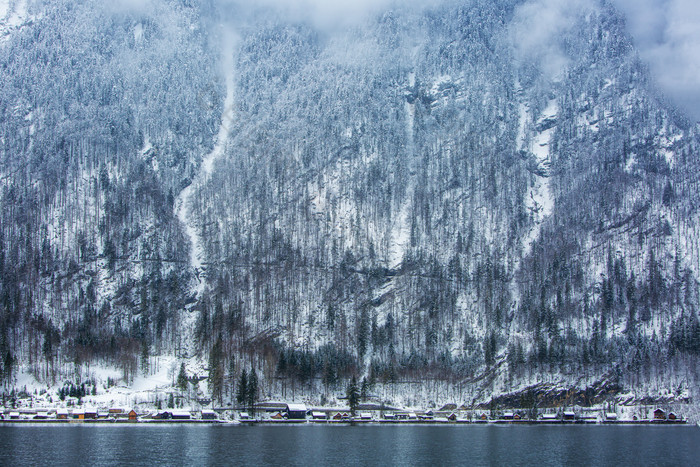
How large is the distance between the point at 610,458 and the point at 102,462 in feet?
252

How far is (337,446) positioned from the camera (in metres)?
144

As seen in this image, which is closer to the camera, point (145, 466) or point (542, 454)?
point (145, 466)

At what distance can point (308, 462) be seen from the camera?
389 ft

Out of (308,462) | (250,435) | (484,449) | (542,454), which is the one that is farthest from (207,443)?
(542,454)

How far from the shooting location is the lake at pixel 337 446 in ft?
393

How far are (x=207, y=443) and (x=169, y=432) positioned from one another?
3307 centimetres

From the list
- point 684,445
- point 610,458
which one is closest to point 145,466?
point 610,458

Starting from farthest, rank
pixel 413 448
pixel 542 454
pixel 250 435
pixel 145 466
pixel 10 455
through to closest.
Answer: pixel 250 435, pixel 413 448, pixel 542 454, pixel 10 455, pixel 145 466

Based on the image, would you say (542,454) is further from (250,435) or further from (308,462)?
(250,435)

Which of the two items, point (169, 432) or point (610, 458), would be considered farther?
point (169, 432)

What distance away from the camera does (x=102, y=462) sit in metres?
112

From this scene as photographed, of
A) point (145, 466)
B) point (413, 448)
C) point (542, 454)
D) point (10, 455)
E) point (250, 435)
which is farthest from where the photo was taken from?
point (250, 435)

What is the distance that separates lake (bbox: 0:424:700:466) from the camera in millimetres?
119750

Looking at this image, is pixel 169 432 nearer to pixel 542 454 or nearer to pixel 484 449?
pixel 484 449
